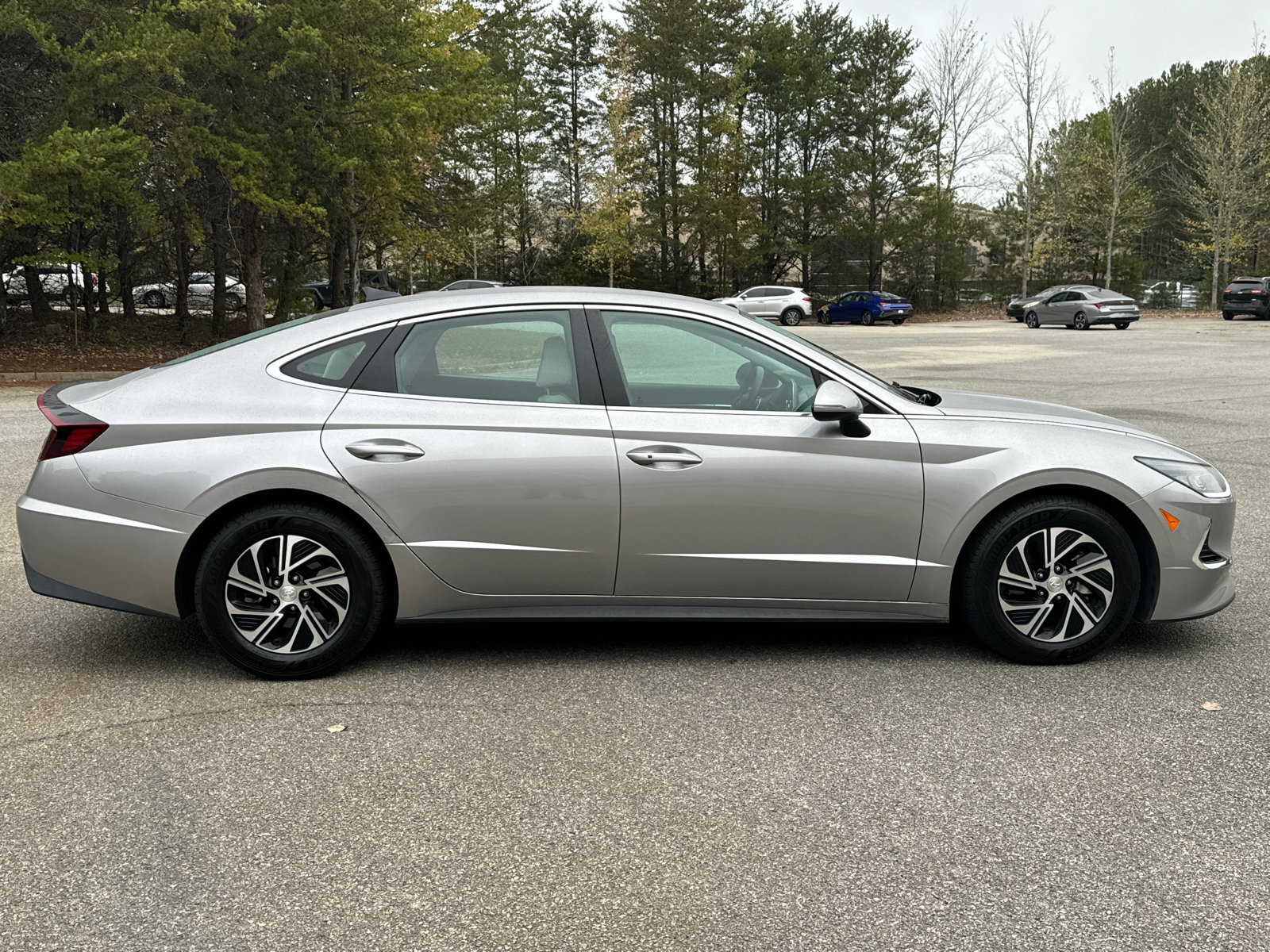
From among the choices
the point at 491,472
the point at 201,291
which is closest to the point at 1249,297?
the point at 201,291

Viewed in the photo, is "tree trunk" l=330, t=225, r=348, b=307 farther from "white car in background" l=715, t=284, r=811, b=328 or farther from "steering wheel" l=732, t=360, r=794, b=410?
"steering wheel" l=732, t=360, r=794, b=410

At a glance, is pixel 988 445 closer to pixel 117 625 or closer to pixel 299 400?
pixel 299 400

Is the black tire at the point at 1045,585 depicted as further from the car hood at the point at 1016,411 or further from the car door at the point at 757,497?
the car hood at the point at 1016,411

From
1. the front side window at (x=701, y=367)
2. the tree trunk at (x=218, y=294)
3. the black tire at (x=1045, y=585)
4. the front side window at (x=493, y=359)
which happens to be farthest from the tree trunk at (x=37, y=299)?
the black tire at (x=1045, y=585)

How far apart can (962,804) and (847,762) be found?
1.40ft

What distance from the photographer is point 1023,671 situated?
464 cm

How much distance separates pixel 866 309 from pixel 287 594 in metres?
45.0

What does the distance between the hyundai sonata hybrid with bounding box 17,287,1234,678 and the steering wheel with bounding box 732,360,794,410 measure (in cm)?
1

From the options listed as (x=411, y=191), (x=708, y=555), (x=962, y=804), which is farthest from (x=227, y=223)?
(x=962, y=804)

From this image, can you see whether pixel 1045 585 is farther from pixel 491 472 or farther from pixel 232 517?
pixel 232 517

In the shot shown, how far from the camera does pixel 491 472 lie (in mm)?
4457

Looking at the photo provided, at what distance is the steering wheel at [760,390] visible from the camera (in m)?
4.66

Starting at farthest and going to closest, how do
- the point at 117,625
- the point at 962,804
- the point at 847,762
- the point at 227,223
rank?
the point at 227,223 → the point at 117,625 → the point at 847,762 → the point at 962,804

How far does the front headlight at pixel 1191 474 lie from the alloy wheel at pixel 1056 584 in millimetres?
437
